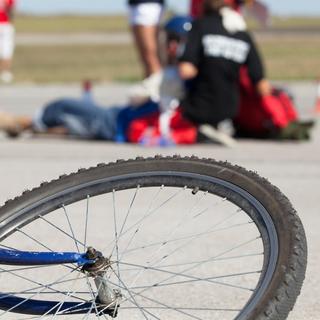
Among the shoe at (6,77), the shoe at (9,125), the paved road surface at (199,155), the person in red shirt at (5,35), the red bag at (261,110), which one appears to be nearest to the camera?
the paved road surface at (199,155)

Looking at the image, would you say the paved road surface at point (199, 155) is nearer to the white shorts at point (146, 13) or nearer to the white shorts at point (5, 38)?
the white shorts at point (146, 13)

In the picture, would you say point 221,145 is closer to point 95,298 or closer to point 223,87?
point 223,87

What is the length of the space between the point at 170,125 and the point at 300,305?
540cm

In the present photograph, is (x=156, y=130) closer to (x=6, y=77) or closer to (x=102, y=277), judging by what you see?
(x=102, y=277)

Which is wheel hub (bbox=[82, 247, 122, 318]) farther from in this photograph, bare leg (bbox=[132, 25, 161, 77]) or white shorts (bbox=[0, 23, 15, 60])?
white shorts (bbox=[0, 23, 15, 60])

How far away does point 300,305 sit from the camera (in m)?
4.57

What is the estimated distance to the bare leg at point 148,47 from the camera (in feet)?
36.6

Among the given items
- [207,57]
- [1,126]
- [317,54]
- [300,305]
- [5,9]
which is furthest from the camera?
[317,54]

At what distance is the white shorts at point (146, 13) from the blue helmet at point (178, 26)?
38.3 inches

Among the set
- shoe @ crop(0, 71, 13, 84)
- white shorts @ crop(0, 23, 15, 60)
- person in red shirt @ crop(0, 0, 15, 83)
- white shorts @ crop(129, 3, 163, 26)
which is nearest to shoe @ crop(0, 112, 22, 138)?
white shorts @ crop(129, 3, 163, 26)

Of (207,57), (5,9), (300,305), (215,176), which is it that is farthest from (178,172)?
(5,9)

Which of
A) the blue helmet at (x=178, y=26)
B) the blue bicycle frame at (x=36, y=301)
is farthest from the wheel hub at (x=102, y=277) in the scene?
the blue helmet at (x=178, y=26)

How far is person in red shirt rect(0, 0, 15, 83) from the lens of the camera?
15971mm

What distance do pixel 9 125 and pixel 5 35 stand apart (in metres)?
8.60
